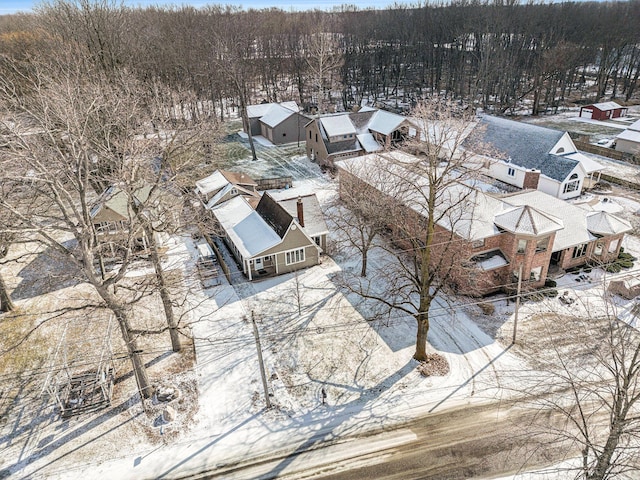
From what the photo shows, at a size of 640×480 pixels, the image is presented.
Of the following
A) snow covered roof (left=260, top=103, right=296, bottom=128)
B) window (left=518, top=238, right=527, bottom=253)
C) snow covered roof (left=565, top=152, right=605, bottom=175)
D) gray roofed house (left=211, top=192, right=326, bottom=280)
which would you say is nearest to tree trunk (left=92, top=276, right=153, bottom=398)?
gray roofed house (left=211, top=192, right=326, bottom=280)

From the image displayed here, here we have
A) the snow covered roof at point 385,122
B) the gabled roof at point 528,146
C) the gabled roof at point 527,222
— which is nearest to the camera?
the gabled roof at point 527,222

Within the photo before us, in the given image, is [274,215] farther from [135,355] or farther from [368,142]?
[368,142]

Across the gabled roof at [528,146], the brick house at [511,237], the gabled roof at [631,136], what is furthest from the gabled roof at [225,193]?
the gabled roof at [631,136]

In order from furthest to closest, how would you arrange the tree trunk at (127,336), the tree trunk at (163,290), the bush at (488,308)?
1. the bush at (488,308)
2. the tree trunk at (163,290)
3. the tree trunk at (127,336)

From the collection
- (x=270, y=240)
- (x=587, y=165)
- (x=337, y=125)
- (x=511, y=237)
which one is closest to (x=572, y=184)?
(x=587, y=165)

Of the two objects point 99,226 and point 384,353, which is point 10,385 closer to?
point 99,226

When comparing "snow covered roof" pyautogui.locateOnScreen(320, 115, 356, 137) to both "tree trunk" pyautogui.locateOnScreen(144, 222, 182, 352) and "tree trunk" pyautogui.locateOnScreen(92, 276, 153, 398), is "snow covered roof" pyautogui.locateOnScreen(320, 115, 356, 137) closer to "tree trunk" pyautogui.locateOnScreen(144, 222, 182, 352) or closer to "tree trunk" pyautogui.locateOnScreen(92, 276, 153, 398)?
"tree trunk" pyautogui.locateOnScreen(144, 222, 182, 352)

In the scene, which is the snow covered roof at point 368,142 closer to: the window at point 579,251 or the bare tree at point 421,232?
the bare tree at point 421,232
